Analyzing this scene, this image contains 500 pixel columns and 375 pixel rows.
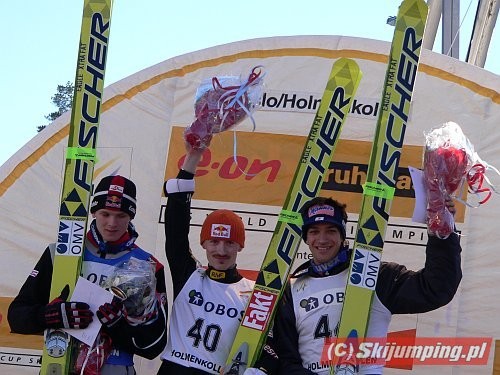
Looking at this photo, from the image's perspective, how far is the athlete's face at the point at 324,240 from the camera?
13.3 feet

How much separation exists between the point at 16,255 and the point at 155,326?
2307mm

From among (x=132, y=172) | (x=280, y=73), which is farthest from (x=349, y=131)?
(x=132, y=172)

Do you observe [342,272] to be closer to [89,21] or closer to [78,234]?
[78,234]

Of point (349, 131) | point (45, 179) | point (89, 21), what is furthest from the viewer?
point (45, 179)

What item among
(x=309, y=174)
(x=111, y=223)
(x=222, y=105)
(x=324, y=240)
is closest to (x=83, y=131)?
(x=111, y=223)

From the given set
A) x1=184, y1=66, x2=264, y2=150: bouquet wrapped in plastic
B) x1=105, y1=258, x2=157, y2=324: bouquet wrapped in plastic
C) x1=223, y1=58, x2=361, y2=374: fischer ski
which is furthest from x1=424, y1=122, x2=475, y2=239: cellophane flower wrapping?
x1=105, y1=258, x2=157, y2=324: bouquet wrapped in plastic

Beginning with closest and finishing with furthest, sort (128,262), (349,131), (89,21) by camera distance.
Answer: (128,262)
(89,21)
(349,131)

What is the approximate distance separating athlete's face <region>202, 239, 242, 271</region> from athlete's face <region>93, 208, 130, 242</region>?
0.37 metres

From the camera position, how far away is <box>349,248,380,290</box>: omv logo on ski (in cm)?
400

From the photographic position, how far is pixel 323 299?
13.3 ft

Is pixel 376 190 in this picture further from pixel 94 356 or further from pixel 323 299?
Answer: pixel 94 356

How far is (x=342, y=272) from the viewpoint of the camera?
411 cm

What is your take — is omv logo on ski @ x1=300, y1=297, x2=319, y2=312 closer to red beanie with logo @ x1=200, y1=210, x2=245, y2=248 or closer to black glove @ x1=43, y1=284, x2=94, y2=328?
red beanie with logo @ x1=200, y1=210, x2=245, y2=248

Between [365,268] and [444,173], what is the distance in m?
0.53
